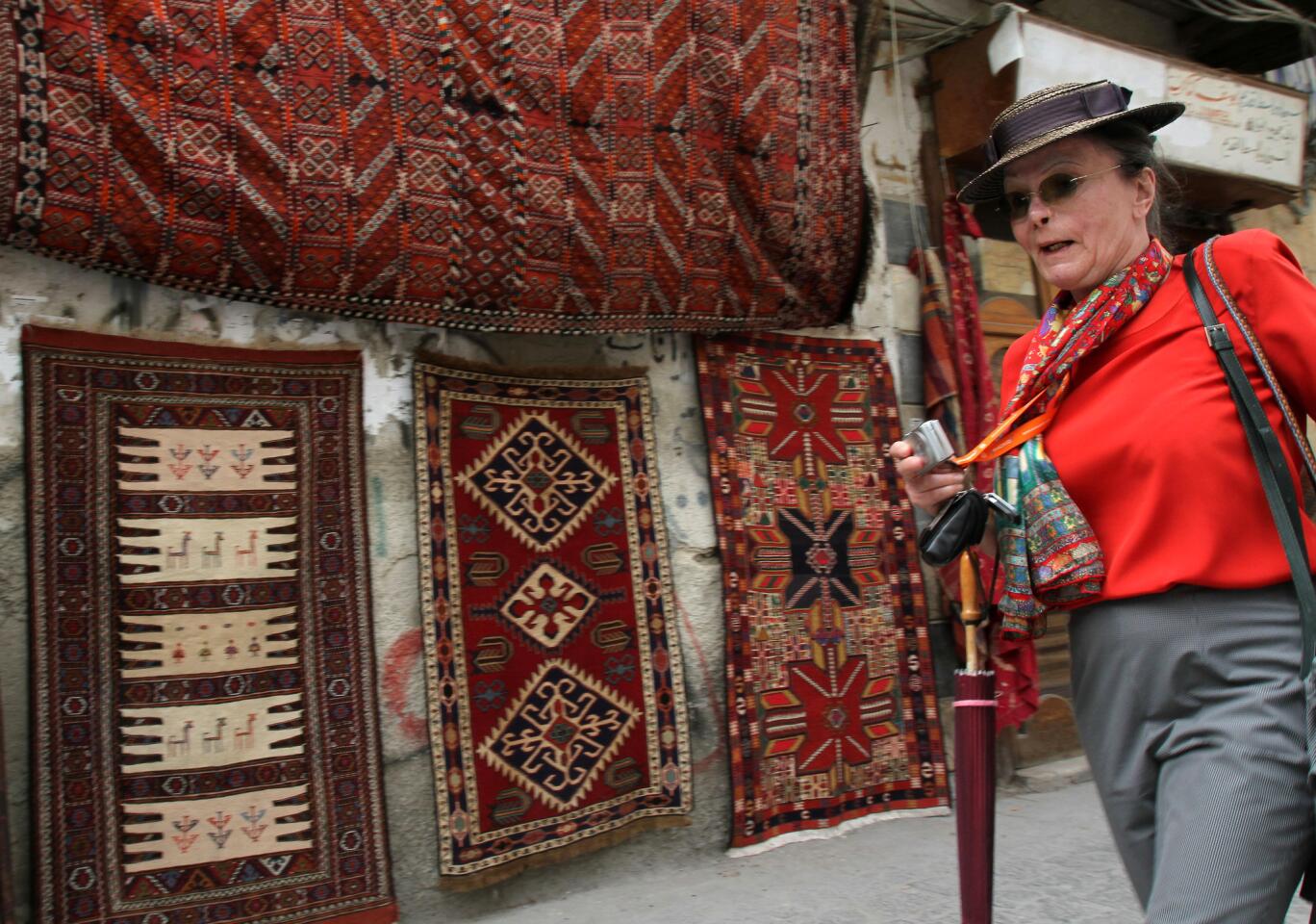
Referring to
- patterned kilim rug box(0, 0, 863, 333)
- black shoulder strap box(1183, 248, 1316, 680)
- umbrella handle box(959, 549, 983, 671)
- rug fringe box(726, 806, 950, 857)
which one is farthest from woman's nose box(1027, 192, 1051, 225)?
rug fringe box(726, 806, 950, 857)

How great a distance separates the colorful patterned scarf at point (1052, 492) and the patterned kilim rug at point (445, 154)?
2043 mm

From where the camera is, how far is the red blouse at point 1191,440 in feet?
5.51

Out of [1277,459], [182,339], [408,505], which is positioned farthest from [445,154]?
[1277,459]

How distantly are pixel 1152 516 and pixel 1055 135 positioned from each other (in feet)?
2.16

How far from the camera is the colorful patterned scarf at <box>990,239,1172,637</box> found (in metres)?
1.81

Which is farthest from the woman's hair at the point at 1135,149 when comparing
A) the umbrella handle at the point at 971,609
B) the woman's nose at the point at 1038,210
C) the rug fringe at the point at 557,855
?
the rug fringe at the point at 557,855

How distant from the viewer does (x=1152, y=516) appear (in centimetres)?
Answer: 172

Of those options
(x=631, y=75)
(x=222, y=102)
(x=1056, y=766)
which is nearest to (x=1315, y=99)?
(x=1056, y=766)

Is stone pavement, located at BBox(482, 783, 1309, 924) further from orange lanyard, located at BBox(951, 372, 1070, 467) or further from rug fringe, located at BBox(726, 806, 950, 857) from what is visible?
orange lanyard, located at BBox(951, 372, 1070, 467)

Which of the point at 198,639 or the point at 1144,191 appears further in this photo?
the point at 198,639

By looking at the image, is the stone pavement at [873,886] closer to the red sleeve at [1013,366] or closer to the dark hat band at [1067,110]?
the red sleeve at [1013,366]

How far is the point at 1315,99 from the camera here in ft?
24.8

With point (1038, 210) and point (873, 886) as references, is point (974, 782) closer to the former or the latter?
point (1038, 210)

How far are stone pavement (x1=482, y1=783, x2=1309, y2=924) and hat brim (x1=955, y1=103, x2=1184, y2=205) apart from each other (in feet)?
7.60
